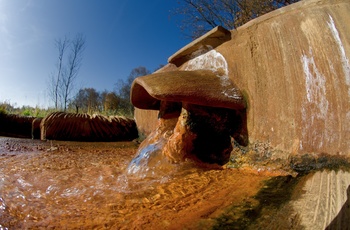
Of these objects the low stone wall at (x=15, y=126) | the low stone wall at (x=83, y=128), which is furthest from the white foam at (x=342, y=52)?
the low stone wall at (x=15, y=126)

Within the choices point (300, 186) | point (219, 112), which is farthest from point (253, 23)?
point (300, 186)

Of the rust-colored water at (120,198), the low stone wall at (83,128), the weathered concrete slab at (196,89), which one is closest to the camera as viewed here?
the rust-colored water at (120,198)

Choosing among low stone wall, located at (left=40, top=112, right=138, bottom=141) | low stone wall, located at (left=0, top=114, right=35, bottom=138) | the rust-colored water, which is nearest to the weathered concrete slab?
the rust-colored water

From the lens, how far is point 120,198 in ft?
3.78

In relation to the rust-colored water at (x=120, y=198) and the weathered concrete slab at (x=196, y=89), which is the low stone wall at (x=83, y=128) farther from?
the weathered concrete slab at (x=196, y=89)

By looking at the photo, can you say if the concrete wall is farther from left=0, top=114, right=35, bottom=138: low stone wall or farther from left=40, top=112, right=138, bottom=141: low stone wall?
left=0, top=114, right=35, bottom=138: low stone wall

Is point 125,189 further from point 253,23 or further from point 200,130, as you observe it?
point 253,23

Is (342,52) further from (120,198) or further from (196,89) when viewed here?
(120,198)

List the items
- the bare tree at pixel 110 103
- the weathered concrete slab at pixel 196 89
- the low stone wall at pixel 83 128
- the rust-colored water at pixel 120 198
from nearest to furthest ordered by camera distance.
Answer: the rust-colored water at pixel 120 198 → the weathered concrete slab at pixel 196 89 → the low stone wall at pixel 83 128 → the bare tree at pixel 110 103

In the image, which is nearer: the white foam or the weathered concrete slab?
the white foam

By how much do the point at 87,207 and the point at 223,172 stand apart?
770mm

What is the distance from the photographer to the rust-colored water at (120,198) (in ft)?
2.94

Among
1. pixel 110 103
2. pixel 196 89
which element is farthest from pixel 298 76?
pixel 110 103

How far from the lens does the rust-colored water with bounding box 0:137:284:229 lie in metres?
0.90
